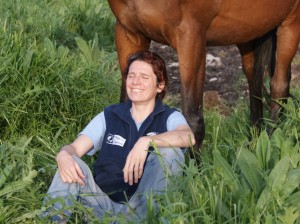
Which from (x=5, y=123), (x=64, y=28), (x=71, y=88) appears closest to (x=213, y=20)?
(x=71, y=88)

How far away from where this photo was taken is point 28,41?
19.0ft

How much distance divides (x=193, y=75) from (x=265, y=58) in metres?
1.16

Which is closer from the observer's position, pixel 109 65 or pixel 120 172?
pixel 120 172

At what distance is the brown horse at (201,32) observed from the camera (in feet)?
14.9

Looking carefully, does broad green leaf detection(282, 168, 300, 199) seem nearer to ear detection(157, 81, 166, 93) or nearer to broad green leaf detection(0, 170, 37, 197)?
ear detection(157, 81, 166, 93)

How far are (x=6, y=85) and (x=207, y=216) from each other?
2334mm

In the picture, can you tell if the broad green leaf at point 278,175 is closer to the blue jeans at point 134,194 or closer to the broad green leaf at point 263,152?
the broad green leaf at point 263,152

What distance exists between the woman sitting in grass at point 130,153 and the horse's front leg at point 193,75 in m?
0.49

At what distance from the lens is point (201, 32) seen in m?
4.62

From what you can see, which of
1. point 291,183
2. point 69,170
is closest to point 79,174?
point 69,170

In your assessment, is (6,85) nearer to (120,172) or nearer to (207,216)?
(120,172)

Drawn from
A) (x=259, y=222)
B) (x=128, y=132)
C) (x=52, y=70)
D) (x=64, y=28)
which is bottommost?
(x=259, y=222)

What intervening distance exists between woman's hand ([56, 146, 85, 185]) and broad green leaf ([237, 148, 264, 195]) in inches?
28.9

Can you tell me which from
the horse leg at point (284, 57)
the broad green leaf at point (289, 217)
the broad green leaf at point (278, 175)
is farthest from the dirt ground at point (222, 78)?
the broad green leaf at point (289, 217)
